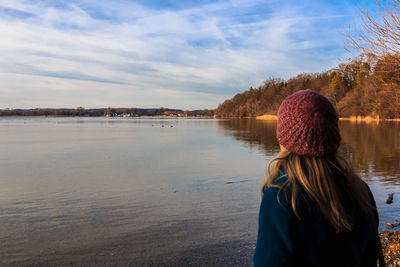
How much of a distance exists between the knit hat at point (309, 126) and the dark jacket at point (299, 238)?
0.28 meters

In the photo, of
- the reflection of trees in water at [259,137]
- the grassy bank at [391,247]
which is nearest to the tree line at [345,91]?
the grassy bank at [391,247]

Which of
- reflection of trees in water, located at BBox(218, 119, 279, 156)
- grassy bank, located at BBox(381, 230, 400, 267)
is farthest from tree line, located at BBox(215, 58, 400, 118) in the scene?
reflection of trees in water, located at BBox(218, 119, 279, 156)

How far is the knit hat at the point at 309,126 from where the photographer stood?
5.01ft

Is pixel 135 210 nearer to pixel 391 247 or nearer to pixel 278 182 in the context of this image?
pixel 391 247

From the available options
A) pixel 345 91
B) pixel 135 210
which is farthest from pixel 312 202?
pixel 345 91

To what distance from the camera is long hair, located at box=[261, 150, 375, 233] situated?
4.62 feet

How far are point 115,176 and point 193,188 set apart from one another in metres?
3.84

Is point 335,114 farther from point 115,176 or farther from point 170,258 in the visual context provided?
point 115,176

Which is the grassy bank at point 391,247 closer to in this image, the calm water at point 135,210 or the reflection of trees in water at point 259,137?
the calm water at point 135,210

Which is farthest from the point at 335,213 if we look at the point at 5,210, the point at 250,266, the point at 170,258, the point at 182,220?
the point at 5,210

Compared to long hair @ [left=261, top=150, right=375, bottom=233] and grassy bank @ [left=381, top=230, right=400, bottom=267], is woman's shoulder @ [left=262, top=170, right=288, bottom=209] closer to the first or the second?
long hair @ [left=261, top=150, right=375, bottom=233]

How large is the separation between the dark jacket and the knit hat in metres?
0.28

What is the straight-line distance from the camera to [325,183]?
4.75 ft

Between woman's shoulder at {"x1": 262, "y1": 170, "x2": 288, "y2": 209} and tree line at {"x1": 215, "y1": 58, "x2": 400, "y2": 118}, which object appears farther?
tree line at {"x1": 215, "y1": 58, "x2": 400, "y2": 118}
